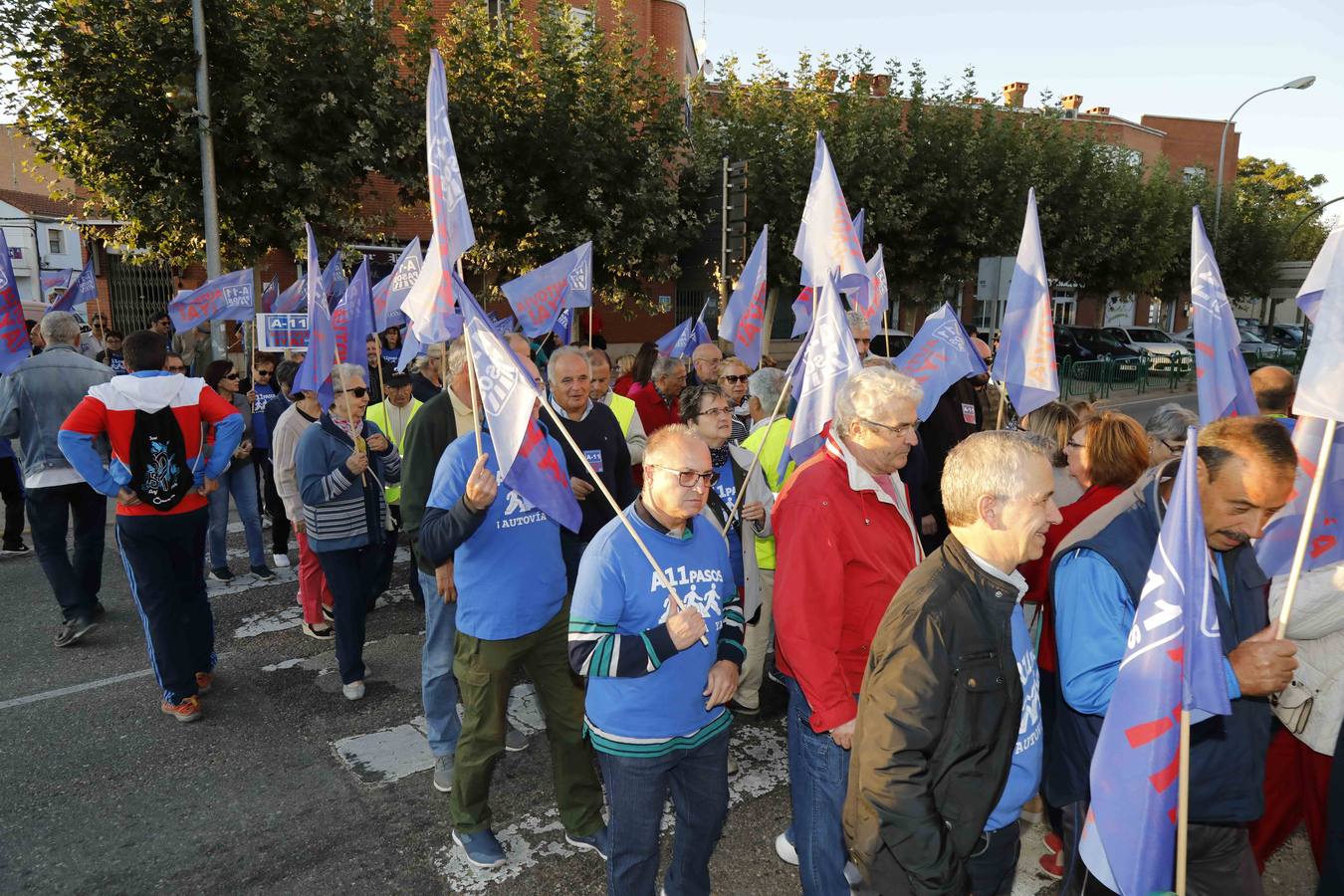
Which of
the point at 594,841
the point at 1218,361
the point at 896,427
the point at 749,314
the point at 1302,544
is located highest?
the point at 749,314

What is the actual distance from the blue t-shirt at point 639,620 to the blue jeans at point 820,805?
1.10 ft

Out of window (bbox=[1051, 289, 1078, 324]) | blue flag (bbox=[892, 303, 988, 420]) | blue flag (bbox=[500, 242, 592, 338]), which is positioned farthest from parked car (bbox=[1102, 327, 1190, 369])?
blue flag (bbox=[892, 303, 988, 420])

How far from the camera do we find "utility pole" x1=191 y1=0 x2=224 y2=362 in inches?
486

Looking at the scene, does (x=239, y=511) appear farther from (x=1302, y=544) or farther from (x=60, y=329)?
(x=1302, y=544)

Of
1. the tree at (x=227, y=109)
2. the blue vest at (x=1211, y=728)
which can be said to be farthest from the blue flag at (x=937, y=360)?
the tree at (x=227, y=109)

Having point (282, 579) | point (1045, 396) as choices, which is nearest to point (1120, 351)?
point (1045, 396)

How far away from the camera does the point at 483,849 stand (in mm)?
3396

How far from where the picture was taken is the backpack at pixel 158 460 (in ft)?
15.2

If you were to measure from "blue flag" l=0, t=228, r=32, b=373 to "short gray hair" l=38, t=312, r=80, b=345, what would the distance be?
98 centimetres

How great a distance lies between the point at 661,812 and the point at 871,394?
148cm

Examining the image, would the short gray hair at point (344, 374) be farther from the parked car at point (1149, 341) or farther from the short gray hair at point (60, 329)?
the parked car at point (1149, 341)

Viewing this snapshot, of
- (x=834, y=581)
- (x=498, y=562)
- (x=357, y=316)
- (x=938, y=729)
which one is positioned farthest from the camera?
(x=357, y=316)

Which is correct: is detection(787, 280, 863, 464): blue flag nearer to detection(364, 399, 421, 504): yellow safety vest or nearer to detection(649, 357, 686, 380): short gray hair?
detection(649, 357, 686, 380): short gray hair

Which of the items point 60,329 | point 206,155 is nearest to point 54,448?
point 60,329
